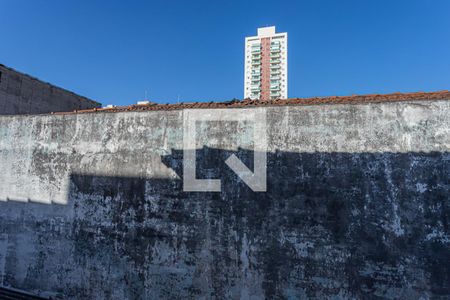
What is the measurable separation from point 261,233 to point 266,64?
81.2 metres

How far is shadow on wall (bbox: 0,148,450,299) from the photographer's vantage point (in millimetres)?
4461

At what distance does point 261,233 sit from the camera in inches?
201

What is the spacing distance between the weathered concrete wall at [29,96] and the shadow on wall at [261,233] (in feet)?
19.8

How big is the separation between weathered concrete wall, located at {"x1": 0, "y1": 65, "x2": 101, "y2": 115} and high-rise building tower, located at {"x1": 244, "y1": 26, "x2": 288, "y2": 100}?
70163 mm

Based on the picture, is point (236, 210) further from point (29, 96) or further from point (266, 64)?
point (266, 64)

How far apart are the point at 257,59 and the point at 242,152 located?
82.1 metres

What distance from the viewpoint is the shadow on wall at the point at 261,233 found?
4.46m

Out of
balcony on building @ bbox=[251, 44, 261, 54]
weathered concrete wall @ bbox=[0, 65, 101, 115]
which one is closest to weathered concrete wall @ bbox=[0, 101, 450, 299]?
weathered concrete wall @ bbox=[0, 65, 101, 115]

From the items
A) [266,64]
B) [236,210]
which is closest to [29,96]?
[236,210]

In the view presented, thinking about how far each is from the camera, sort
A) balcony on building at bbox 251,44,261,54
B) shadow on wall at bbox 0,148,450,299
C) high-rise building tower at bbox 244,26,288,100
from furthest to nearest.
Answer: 1. balcony on building at bbox 251,44,261,54
2. high-rise building tower at bbox 244,26,288,100
3. shadow on wall at bbox 0,148,450,299

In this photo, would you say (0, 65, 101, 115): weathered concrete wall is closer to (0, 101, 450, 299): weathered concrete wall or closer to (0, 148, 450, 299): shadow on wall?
(0, 101, 450, 299): weathered concrete wall

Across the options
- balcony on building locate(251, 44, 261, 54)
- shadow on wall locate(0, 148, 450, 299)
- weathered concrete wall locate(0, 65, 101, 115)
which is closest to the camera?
shadow on wall locate(0, 148, 450, 299)

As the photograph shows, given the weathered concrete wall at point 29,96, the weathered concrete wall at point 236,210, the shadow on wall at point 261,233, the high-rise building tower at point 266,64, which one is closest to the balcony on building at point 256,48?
the high-rise building tower at point 266,64

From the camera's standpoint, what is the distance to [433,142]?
4.54m
